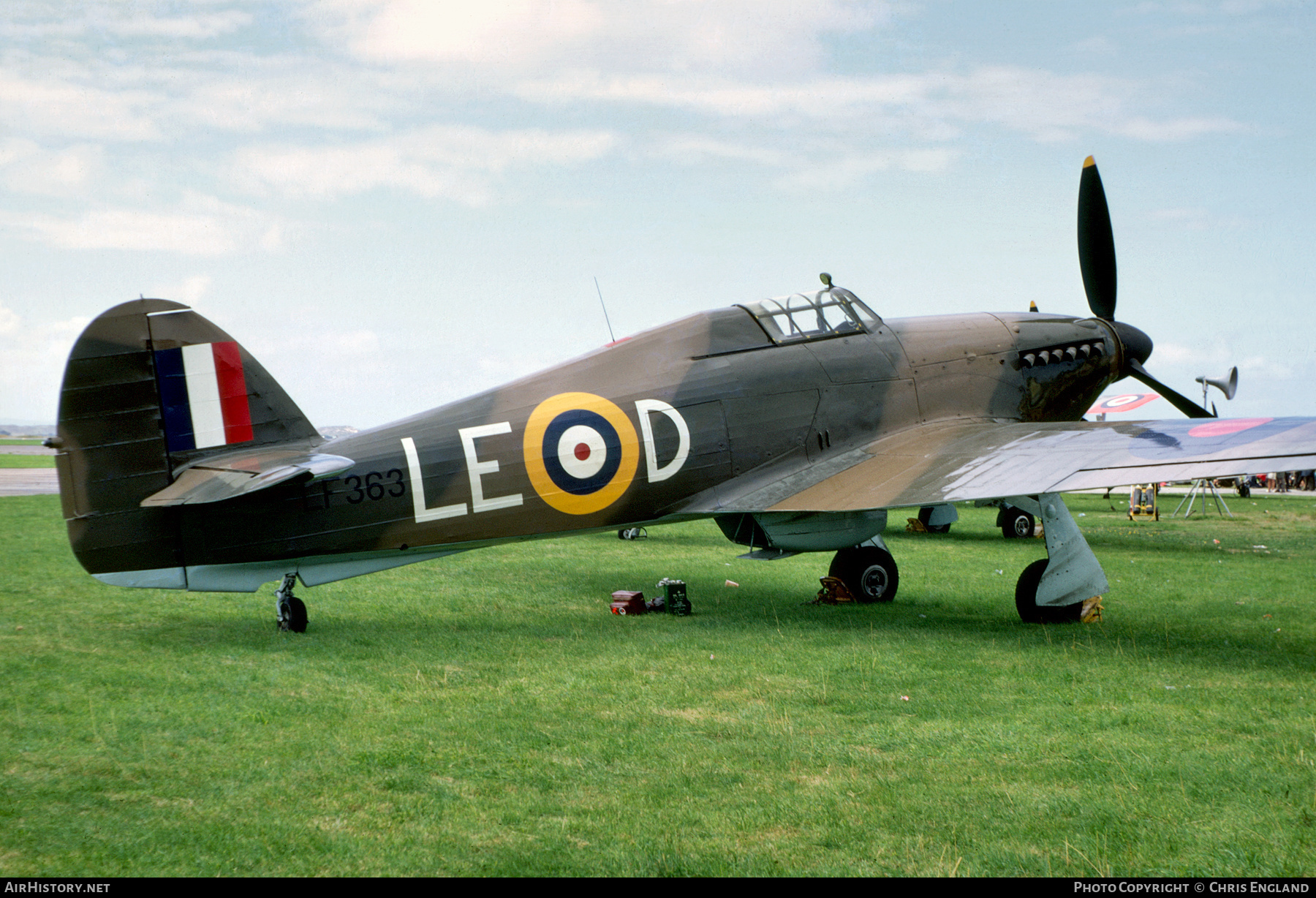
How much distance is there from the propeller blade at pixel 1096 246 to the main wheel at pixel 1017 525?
607 centimetres

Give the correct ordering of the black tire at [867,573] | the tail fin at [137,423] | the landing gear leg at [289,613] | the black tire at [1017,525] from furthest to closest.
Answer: the black tire at [1017,525] < the black tire at [867,573] < the landing gear leg at [289,613] < the tail fin at [137,423]

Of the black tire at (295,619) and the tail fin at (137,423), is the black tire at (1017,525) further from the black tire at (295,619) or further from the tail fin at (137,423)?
the tail fin at (137,423)

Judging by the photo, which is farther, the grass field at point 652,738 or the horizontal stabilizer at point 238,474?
the horizontal stabilizer at point 238,474

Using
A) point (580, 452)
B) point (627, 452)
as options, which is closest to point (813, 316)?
point (627, 452)

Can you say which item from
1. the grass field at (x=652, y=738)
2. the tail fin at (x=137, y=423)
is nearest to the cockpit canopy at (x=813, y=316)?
the grass field at (x=652, y=738)

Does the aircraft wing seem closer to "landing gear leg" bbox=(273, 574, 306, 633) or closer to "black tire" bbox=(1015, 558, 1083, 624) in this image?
"black tire" bbox=(1015, 558, 1083, 624)

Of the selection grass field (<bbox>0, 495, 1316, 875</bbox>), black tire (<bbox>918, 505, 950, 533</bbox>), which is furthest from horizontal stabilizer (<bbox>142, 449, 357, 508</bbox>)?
black tire (<bbox>918, 505, 950, 533</bbox>)

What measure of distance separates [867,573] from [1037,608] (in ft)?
6.58

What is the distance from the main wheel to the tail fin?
13648mm

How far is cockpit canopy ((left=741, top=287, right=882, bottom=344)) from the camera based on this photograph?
9984 millimetres

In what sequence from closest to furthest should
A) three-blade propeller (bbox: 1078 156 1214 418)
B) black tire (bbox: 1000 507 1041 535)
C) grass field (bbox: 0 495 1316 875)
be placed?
grass field (bbox: 0 495 1316 875) → three-blade propeller (bbox: 1078 156 1214 418) → black tire (bbox: 1000 507 1041 535)

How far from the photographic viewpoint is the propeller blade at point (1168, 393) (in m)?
11.9
